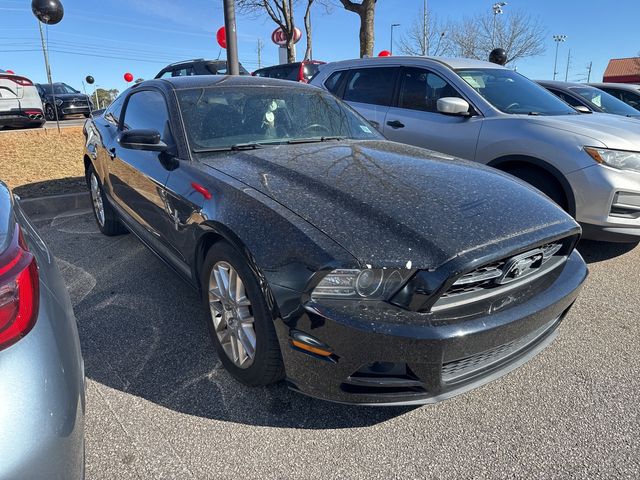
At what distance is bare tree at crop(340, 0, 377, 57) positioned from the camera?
12.2 meters

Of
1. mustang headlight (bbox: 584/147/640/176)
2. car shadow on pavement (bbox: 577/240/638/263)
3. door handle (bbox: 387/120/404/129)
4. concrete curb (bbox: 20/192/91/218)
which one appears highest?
door handle (bbox: 387/120/404/129)

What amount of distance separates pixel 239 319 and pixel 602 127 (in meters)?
3.54

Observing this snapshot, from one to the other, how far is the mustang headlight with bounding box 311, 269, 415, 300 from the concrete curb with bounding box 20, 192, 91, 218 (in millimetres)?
5075

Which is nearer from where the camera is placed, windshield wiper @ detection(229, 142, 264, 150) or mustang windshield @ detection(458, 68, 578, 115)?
windshield wiper @ detection(229, 142, 264, 150)

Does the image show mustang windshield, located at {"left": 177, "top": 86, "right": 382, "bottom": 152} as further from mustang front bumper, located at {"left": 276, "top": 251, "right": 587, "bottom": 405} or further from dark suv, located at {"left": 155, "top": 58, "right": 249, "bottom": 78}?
dark suv, located at {"left": 155, "top": 58, "right": 249, "bottom": 78}

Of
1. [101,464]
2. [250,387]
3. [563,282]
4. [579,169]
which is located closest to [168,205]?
[250,387]

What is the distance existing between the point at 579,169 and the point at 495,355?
7.56 ft

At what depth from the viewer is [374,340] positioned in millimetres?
1745

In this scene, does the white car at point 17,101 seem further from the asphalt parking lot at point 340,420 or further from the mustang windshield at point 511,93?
the mustang windshield at point 511,93

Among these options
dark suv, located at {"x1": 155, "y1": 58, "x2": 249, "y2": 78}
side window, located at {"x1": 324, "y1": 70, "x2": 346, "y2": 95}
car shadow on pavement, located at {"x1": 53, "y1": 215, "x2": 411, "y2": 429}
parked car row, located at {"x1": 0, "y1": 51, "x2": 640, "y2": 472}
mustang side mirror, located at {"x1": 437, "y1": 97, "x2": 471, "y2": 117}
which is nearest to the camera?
parked car row, located at {"x1": 0, "y1": 51, "x2": 640, "y2": 472}

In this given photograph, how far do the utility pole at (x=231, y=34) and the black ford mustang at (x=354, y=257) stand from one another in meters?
4.35

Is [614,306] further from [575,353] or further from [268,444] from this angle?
[268,444]

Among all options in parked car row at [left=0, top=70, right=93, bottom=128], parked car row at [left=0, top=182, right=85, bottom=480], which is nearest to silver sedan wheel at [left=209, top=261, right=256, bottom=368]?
parked car row at [left=0, top=182, right=85, bottom=480]

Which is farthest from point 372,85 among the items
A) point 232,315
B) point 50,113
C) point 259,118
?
point 50,113
